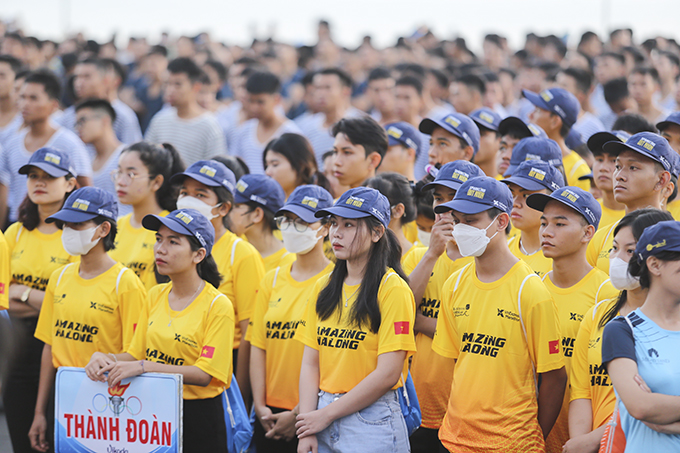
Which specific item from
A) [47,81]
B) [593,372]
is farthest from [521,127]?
[47,81]

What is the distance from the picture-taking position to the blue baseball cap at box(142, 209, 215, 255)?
15.3ft

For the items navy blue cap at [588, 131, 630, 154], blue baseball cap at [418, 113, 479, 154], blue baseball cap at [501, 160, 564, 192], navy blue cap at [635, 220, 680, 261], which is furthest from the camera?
blue baseball cap at [418, 113, 479, 154]

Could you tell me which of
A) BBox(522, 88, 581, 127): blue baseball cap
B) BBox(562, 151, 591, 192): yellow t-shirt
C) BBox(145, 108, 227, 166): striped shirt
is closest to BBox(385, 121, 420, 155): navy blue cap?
BBox(522, 88, 581, 127): blue baseball cap

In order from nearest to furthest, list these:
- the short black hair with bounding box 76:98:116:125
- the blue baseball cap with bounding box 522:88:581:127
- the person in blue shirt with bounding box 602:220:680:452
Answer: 1. the person in blue shirt with bounding box 602:220:680:452
2. the blue baseball cap with bounding box 522:88:581:127
3. the short black hair with bounding box 76:98:116:125

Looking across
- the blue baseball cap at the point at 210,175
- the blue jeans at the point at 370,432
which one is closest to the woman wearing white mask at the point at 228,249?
the blue baseball cap at the point at 210,175

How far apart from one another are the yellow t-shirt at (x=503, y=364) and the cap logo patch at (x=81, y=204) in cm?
277

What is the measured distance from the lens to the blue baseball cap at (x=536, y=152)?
18.2ft

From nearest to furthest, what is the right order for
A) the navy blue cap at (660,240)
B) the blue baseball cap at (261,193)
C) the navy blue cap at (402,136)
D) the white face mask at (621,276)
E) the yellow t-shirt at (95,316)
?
1. the navy blue cap at (660,240)
2. the white face mask at (621,276)
3. the yellow t-shirt at (95,316)
4. the blue baseball cap at (261,193)
5. the navy blue cap at (402,136)

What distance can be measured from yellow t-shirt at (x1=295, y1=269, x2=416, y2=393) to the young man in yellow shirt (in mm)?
290

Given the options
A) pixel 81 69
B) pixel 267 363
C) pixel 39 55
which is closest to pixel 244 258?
pixel 267 363

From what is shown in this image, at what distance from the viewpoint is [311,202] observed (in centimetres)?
502

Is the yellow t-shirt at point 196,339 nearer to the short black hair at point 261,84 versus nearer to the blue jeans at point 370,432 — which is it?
the blue jeans at point 370,432

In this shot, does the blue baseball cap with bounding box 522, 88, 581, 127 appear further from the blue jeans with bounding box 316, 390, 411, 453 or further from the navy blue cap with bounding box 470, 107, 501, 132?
the blue jeans with bounding box 316, 390, 411, 453

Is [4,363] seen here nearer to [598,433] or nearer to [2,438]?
[598,433]
